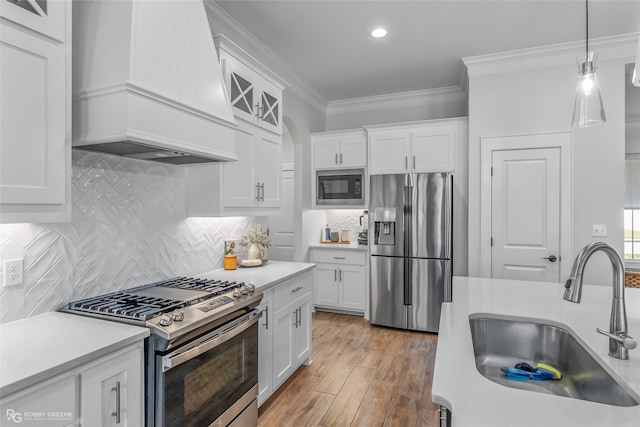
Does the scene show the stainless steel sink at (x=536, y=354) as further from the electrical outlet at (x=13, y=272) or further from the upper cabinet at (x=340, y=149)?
the upper cabinet at (x=340, y=149)

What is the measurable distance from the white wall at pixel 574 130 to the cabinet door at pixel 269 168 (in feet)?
6.91

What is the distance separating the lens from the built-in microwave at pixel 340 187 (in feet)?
14.8

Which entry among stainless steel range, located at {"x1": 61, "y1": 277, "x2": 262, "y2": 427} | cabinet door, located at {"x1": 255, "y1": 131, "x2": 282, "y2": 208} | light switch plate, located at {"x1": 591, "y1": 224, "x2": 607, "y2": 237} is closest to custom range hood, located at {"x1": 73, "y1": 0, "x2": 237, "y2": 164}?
stainless steel range, located at {"x1": 61, "y1": 277, "x2": 262, "y2": 427}

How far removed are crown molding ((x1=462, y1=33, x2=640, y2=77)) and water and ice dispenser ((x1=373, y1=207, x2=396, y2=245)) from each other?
1.70m

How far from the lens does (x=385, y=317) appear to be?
4.05 m

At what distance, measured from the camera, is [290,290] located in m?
2.65

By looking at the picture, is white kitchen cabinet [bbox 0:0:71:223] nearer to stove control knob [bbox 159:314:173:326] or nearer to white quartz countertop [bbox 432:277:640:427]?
stove control knob [bbox 159:314:173:326]

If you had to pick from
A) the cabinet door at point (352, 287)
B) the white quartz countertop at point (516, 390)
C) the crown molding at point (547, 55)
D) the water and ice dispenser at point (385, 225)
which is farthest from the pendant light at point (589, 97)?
the cabinet door at point (352, 287)

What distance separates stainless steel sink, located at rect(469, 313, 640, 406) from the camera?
1.24m

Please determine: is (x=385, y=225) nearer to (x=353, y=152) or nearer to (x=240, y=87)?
(x=353, y=152)

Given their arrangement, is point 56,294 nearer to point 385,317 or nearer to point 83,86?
point 83,86

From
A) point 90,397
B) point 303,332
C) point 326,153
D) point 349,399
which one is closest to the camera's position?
point 90,397

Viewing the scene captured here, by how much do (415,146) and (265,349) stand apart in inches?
114

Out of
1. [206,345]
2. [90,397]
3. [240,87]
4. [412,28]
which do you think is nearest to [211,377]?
[206,345]
